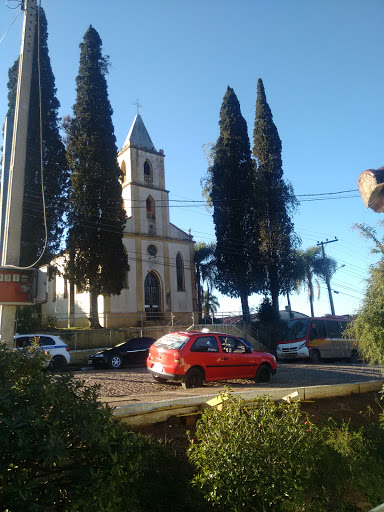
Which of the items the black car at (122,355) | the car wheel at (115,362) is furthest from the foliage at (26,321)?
the car wheel at (115,362)

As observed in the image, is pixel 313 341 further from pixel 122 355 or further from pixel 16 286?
pixel 16 286

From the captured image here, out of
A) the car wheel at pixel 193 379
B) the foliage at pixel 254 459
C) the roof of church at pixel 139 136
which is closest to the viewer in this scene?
the foliage at pixel 254 459

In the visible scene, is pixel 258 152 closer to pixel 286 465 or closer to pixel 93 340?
pixel 93 340

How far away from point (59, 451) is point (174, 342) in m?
9.07

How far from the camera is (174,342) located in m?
11.4

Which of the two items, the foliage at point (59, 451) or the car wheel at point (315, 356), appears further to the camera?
the car wheel at point (315, 356)

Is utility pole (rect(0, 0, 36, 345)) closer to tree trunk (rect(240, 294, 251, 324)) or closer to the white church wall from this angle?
the white church wall

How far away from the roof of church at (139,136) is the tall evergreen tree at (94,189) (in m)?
7.81

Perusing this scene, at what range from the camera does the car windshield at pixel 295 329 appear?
23812mm

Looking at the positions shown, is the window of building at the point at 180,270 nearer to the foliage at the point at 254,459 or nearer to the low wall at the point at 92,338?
the low wall at the point at 92,338

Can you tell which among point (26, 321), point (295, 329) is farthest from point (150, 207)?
point (295, 329)

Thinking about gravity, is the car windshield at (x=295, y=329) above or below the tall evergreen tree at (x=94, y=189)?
below

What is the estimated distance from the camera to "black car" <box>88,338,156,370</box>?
18.4 m

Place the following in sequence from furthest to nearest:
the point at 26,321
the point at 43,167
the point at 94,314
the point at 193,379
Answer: the point at 94,314 → the point at 43,167 → the point at 26,321 → the point at 193,379
